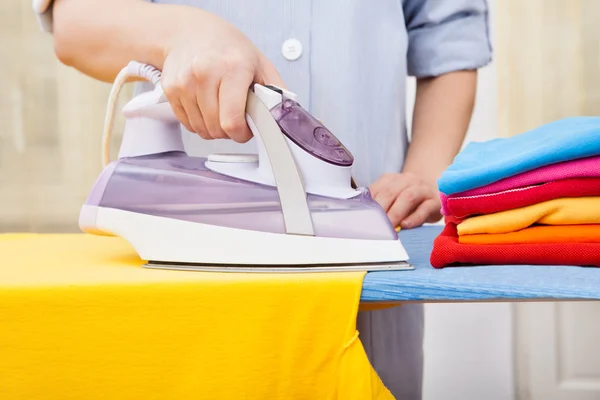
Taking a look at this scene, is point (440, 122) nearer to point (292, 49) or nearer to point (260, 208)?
point (292, 49)

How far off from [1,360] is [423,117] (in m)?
0.87

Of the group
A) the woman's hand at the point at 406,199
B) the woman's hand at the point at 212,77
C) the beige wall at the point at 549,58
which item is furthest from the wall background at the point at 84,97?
the woman's hand at the point at 212,77

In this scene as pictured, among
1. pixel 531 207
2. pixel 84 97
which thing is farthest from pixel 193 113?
pixel 84 97

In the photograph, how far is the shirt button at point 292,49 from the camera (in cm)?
110

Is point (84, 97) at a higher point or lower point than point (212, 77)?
higher

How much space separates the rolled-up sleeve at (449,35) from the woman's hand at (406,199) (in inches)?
11.6

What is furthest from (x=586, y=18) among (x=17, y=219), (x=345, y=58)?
(x=17, y=219)

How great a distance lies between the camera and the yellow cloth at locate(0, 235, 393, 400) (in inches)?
23.0

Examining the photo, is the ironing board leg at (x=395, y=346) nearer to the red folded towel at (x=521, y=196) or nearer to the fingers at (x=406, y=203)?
the fingers at (x=406, y=203)

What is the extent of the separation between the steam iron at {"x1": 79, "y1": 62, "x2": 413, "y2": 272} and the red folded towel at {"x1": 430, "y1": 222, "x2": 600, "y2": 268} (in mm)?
43

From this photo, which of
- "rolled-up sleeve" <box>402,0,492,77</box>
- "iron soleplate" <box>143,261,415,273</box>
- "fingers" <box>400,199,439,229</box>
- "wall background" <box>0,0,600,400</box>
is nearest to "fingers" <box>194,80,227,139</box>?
"iron soleplate" <box>143,261,415,273</box>

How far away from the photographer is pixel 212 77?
705 millimetres

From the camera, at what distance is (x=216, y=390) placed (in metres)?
0.59

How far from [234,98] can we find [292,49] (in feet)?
1.40
